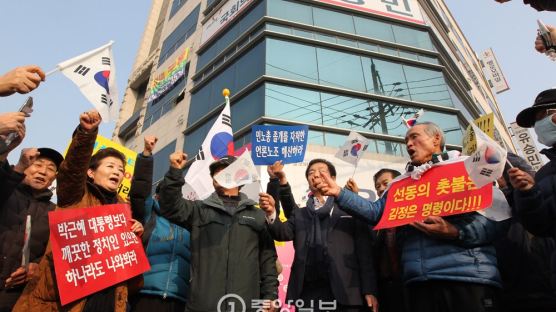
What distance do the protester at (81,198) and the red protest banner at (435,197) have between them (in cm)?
175

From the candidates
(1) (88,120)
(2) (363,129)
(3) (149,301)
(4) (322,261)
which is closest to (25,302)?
(3) (149,301)

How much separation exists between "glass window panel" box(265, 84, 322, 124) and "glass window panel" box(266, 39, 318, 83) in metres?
0.48

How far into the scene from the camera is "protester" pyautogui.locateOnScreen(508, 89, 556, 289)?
2010 millimetres

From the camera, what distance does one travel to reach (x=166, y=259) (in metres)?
2.90

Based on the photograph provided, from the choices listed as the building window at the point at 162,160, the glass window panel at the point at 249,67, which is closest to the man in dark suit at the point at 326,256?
the glass window panel at the point at 249,67

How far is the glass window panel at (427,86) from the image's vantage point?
11812 millimetres

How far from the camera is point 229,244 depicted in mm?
2713

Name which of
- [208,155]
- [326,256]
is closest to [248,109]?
[208,155]

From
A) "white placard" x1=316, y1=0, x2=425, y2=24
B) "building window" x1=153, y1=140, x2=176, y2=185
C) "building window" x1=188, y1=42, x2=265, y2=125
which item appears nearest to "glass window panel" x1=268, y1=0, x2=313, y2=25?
"white placard" x1=316, y1=0, x2=425, y2=24

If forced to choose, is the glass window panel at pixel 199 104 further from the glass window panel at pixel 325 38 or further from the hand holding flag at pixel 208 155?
the hand holding flag at pixel 208 155

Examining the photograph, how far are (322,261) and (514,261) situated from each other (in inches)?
50.9

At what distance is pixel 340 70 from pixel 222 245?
9.77 metres

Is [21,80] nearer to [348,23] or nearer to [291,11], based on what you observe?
[291,11]

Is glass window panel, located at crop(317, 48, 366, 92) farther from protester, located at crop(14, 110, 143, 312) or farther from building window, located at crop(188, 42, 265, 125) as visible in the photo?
protester, located at crop(14, 110, 143, 312)
